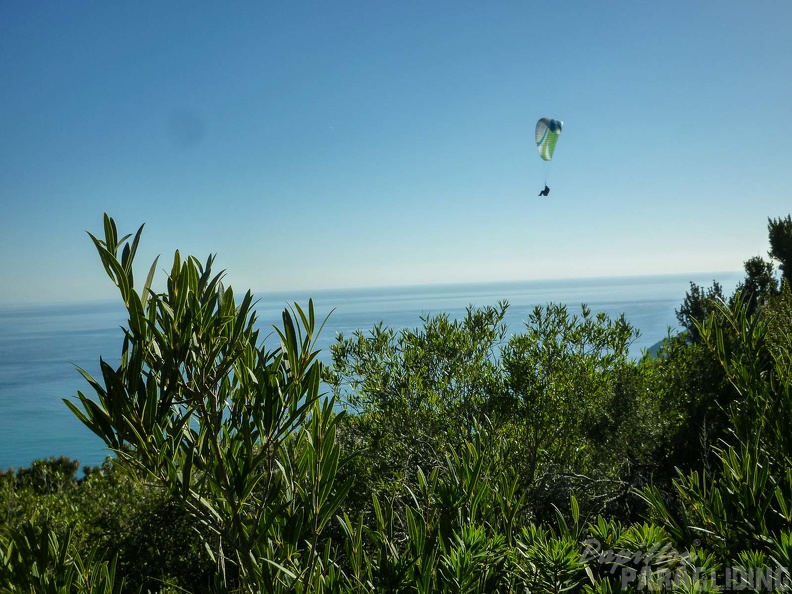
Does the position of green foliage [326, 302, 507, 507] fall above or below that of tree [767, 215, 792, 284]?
below

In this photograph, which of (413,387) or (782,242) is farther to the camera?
(782,242)

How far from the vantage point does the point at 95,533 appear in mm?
8055

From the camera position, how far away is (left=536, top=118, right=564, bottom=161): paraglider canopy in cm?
1836

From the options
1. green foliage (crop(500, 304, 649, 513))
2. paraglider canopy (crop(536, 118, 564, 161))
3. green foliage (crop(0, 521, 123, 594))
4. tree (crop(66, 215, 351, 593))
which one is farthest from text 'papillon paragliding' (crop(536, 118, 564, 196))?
green foliage (crop(0, 521, 123, 594))

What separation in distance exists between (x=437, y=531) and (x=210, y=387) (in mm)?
905

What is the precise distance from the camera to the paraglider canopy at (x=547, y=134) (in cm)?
1836

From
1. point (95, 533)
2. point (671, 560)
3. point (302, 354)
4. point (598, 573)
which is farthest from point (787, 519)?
point (95, 533)

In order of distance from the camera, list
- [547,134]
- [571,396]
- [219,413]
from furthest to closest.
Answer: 1. [547,134]
2. [571,396]
3. [219,413]

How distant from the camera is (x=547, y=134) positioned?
18.5 metres

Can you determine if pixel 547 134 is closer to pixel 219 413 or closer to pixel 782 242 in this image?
pixel 782 242

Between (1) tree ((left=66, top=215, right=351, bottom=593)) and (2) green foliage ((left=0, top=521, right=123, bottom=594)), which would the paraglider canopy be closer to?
(1) tree ((left=66, top=215, right=351, bottom=593))

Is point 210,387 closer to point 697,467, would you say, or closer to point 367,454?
point 367,454

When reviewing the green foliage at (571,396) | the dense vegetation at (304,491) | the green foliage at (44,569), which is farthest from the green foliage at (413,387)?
the green foliage at (44,569)

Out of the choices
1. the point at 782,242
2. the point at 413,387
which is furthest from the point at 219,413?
the point at 782,242
